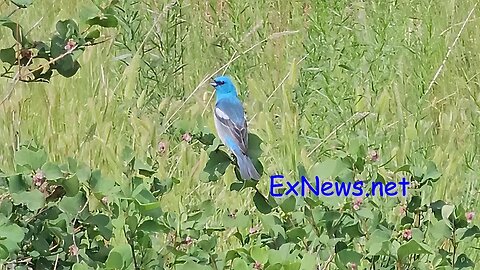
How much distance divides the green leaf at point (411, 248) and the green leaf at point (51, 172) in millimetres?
662

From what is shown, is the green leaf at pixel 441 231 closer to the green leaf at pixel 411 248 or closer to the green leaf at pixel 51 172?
the green leaf at pixel 411 248

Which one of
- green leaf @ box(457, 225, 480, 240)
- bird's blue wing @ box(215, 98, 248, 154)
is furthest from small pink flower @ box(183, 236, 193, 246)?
bird's blue wing @ box(215, 98, 248, 154)

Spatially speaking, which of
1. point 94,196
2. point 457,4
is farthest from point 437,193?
point 457,4

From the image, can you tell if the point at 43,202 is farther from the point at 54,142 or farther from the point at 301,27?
the point at 301,27

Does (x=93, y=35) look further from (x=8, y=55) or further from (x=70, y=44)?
(x=8, y=55)

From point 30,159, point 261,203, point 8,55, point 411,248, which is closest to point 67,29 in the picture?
point 8,55

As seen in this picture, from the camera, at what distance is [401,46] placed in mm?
3488

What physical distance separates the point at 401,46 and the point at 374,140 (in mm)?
978

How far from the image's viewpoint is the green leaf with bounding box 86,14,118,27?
1635 mm

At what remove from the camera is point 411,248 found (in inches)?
65.6

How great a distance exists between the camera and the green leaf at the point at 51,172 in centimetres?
149

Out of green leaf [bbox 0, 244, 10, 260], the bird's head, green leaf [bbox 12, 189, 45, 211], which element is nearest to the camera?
green leaf [bbox 0, 244, 10, 260]

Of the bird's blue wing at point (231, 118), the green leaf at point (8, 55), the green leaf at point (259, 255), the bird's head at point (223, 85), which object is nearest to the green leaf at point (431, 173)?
the green leaf at point (259, 255)

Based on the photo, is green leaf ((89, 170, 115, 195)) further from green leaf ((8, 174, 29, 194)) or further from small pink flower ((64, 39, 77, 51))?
small pink flower ((64, 39, 77, 51))
